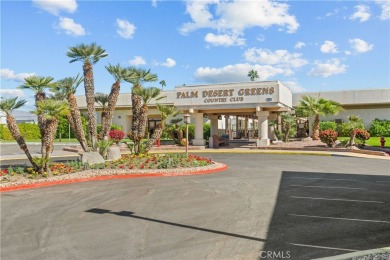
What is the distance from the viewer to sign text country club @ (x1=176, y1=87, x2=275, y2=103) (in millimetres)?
30883

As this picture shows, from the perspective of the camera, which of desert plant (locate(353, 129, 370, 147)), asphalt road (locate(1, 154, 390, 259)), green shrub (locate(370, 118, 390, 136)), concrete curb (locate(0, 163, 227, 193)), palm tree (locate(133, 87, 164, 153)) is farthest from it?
green shrub (locate(370, 118, 390, 136))

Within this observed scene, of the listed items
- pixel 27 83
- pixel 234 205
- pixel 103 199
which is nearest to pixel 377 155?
pixel 234 205

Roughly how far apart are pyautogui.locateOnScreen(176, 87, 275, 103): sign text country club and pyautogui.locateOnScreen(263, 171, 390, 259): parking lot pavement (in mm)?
17840

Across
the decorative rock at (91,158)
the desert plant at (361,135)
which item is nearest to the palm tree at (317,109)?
the desert plant at (361,135)

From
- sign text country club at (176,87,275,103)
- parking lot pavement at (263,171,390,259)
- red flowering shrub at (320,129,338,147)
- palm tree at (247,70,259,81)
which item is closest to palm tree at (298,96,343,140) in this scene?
red flowering shrub at (320,129,338,147)

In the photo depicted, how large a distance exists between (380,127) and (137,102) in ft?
109

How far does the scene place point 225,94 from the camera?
32.3m

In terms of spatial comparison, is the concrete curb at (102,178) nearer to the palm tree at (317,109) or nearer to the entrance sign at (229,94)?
the entrance sign at (229,94)

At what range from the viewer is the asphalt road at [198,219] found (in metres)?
6.44

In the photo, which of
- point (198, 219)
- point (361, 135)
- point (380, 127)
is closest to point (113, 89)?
point (198, 219)

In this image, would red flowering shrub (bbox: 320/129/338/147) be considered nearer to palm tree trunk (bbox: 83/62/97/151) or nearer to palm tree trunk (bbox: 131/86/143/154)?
palm tree trunk (bbox: 131/86/143/154)

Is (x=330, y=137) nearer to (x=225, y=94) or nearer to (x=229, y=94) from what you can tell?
(x=229, y=94)

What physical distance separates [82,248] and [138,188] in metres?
6.26

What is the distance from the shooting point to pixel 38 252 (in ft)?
21.3
